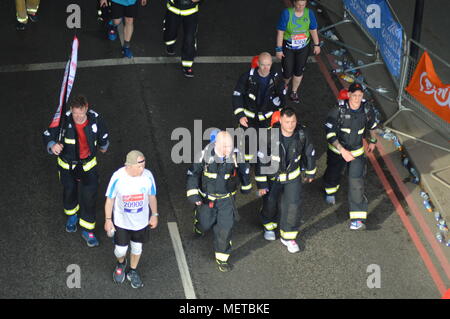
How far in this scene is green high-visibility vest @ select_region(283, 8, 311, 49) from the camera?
1196 centimetres

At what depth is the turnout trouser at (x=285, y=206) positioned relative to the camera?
10.2m

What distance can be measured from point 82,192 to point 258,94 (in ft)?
8.91

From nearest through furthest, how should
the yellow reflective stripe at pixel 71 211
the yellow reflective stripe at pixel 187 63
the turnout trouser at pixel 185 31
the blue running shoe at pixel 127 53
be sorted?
the yellow reflective stripe at pixel 71 211 → the turnout trouser at pixel 185 31 → the yellow reflective stripe at pixel 187 63 → the blue running shoe at pixel 127 53

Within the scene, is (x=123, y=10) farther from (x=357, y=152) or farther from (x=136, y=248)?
(x=136, y=248)

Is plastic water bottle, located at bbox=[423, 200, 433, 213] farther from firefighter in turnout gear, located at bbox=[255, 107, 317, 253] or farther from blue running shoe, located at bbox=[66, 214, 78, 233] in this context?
blue running shoe, located at bbox=[66, 214, 78, 233]

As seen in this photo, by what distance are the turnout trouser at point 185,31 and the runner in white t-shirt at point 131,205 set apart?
4.00 m

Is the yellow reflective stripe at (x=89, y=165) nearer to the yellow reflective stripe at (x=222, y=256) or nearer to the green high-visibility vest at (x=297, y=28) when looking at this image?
the yellow reflective stripe at (x=222, y=256)

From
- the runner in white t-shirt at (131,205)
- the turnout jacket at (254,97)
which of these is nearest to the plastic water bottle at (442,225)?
the turnout jacket at (254,97)

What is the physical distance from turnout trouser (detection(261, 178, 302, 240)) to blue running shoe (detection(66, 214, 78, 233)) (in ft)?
7.78

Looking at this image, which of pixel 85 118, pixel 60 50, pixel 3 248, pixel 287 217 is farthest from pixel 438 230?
pixel 60 50

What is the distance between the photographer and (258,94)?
11.1 meters

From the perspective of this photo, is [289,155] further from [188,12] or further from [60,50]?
[60,50]

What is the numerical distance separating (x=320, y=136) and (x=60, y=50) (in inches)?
181

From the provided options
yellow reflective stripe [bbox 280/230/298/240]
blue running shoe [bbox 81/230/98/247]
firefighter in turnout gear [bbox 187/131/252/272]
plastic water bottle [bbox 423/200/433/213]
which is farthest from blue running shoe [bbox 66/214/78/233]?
plastic water bottle [bbox 423/200/433/213]
